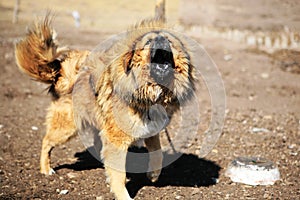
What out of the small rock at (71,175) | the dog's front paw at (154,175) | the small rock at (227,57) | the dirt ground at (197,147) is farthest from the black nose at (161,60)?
the small rock at (227,57)

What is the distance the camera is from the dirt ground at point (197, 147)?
5.00 meters

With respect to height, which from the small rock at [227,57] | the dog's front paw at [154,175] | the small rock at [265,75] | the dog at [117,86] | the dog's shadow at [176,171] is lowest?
the dog's shadow at [176,171]

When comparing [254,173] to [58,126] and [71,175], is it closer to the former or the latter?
[71,175]

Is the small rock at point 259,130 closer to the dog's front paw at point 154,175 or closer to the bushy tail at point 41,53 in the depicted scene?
the dog's front paw at point 154,175

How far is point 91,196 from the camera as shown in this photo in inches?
191

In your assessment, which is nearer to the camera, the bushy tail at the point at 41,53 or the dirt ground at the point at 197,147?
the dirt ground at the point at 197,147

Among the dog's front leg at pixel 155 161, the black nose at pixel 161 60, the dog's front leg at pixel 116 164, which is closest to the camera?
the black nose at pixel 161 60

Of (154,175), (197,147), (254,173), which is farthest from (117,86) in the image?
(197,147)

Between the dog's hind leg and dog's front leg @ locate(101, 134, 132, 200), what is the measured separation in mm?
789

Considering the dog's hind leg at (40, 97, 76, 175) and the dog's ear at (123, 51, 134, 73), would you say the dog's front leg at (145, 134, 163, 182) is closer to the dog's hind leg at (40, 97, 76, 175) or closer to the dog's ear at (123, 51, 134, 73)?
the dog's hind leg at (40, 97, 76, 175)

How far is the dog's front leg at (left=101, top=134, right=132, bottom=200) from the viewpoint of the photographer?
4.62 meters

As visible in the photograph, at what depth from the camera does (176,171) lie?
18.8 ft

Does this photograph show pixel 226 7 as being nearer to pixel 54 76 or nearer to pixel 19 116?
pixel 19 116

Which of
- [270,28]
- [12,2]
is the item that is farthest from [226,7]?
[12,2]
